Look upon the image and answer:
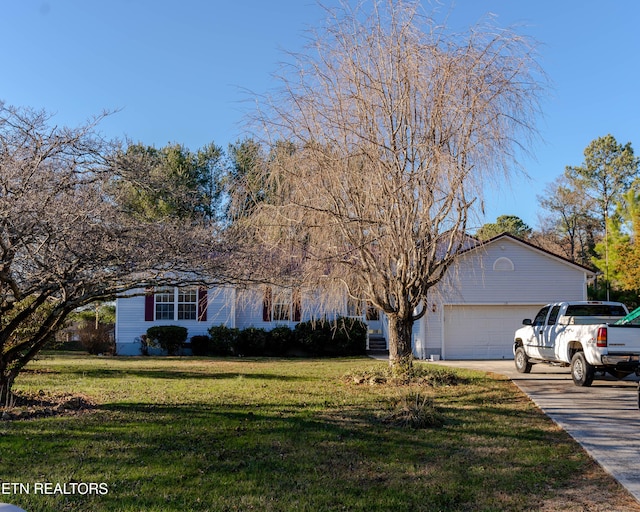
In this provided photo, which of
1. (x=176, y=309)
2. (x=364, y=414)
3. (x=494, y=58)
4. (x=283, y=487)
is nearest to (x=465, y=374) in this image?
(x=364, y=414)

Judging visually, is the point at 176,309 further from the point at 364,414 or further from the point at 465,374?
the point at 364,414

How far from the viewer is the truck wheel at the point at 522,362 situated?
16125 millimetres

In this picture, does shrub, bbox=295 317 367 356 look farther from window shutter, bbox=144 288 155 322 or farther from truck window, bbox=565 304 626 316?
truck window, bbox=565 304 626 316

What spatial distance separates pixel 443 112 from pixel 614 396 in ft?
21.5

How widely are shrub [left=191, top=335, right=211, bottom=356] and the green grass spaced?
13535 millimetres

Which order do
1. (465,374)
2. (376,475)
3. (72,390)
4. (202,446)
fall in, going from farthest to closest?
1. (465,374)
2. (72,390)
3. (202,446)
4. (376,475)

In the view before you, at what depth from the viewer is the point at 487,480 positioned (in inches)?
241

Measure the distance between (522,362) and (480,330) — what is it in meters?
6.18

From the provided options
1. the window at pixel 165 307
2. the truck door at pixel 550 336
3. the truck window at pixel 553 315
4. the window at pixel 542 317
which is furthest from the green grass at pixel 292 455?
the window at pixel 165 307

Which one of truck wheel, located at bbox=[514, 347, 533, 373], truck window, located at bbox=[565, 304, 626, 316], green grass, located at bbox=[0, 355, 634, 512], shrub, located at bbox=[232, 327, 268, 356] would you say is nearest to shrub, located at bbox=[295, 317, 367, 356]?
shrub, located at bbox=[232, 327, 268, 356]

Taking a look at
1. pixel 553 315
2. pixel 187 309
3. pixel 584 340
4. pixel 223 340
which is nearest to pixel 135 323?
pixel 187 309

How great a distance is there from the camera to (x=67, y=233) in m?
7.97

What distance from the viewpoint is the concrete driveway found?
6844mm

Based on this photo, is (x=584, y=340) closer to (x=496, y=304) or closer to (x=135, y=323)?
(x=496, y=304)
